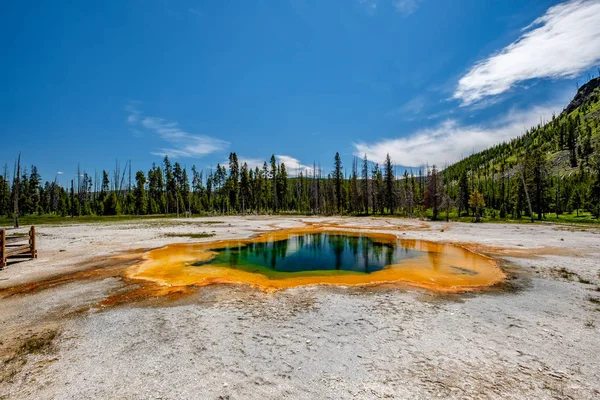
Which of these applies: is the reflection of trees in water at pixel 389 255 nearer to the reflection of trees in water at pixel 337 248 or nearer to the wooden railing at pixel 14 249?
the reflection of trees in water at pixel 337 248

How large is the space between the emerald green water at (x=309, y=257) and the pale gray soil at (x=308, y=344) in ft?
18.2

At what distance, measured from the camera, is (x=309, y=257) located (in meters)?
20.8

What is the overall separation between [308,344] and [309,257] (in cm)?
1467

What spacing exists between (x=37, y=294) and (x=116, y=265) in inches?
201

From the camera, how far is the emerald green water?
1614cm

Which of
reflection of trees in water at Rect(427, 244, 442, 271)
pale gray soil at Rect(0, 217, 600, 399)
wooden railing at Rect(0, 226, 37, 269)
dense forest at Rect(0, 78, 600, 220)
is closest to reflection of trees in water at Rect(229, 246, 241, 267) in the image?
pale gray soil at Rect(0, 217, 600, 399)

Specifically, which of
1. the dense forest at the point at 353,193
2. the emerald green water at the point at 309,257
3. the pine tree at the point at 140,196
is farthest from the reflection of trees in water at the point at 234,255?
the pine tree at the point at 140,196

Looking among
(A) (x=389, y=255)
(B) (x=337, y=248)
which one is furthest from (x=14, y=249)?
(A) (x=389, y=255)

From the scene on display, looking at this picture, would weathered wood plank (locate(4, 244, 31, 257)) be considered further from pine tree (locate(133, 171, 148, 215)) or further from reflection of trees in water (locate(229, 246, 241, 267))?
pine tree (locate(133, 171, 148, 215))

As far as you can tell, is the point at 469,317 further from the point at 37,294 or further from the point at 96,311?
the point at 37,294

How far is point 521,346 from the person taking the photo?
6004mm

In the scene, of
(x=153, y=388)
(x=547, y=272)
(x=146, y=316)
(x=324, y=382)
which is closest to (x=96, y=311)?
(x=146, y=316)

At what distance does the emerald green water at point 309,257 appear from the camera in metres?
16.1

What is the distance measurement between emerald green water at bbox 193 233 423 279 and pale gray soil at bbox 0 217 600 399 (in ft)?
18.2
